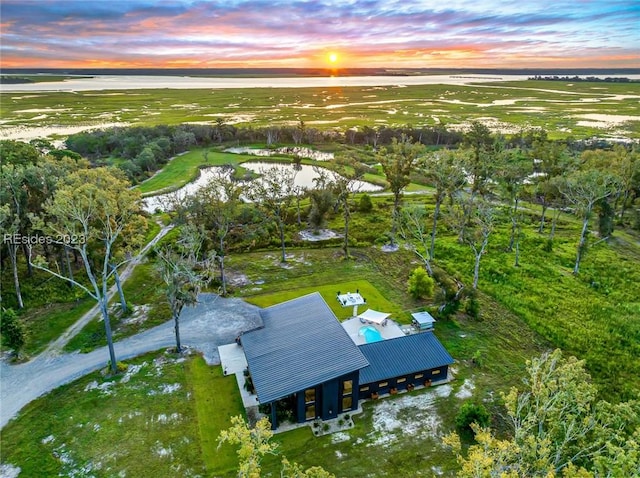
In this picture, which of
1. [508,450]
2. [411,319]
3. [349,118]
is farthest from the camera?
[349,118]

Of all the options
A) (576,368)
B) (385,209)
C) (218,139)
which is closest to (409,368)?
(576,368)

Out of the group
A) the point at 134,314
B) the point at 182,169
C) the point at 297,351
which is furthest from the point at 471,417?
the point at 182,169

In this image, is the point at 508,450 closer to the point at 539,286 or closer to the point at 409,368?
the point at 409,368

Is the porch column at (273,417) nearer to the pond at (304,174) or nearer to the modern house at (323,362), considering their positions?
the modern house at (323,362)

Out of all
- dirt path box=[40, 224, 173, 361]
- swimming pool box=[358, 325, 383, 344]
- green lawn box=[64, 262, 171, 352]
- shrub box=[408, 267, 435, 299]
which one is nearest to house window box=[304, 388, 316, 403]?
swimming pool box=[358, 325, 383, 344]

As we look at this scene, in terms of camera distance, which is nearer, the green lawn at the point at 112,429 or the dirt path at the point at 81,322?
the green lawn at the point at 112,429

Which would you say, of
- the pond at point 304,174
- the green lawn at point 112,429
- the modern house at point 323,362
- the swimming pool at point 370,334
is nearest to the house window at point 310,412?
the modern house at point 323,362

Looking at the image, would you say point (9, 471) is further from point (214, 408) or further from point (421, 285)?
point (421, 285)
